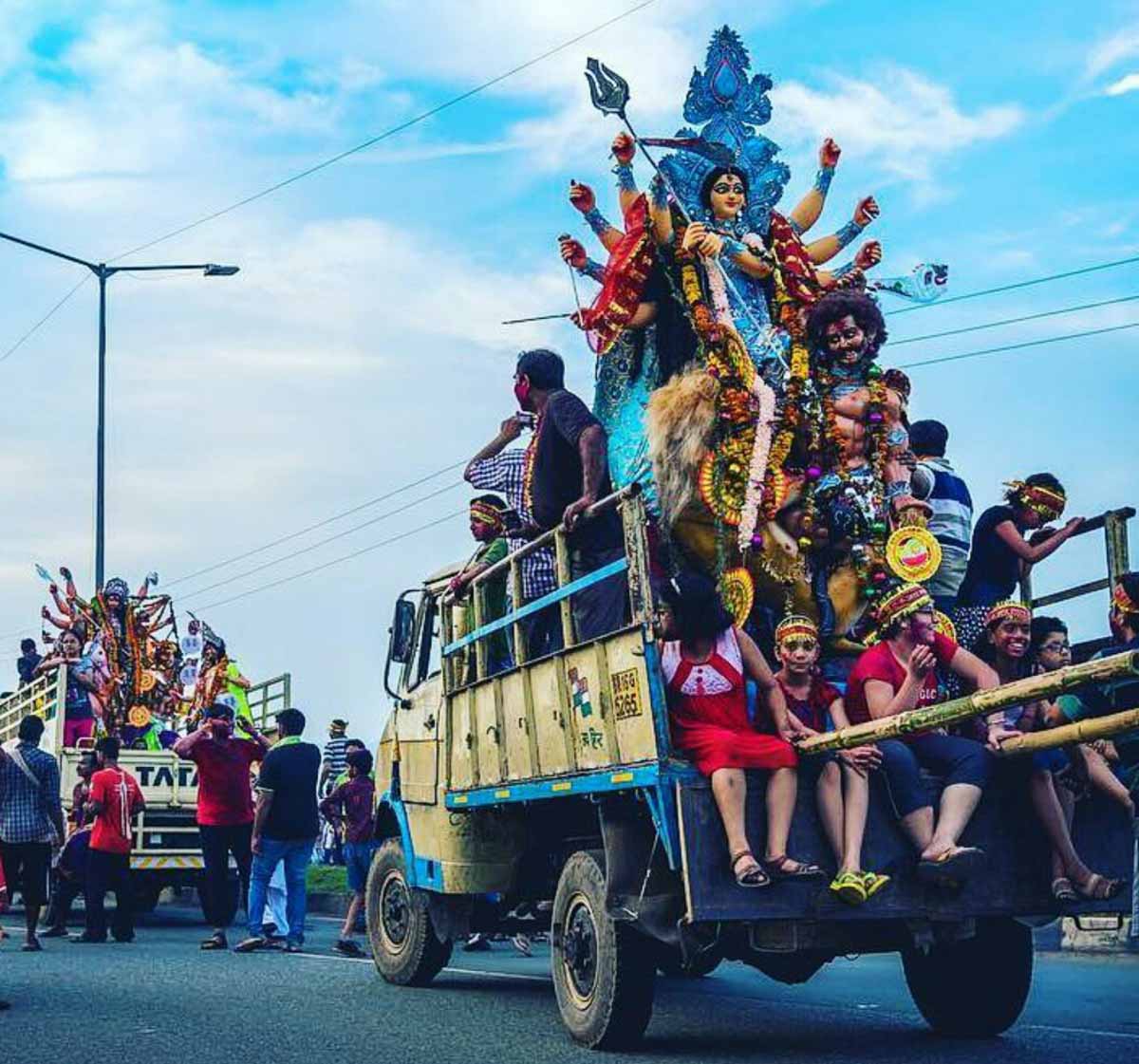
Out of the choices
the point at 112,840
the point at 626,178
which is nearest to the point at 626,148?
the point at 626,178

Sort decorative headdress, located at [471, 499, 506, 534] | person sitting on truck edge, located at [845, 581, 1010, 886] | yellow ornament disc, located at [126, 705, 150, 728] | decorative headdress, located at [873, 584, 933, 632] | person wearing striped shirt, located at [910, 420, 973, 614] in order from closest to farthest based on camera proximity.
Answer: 1. person sitting on truck edge, located at [845, 581, 1010, 886]
2. decorative headdress, located at [873, 584, 933, 632]
3. person wearing striped shirt, located at [910, 420, 973, 614]
4. decorative headdress, located at [471, 499, 506, 534]
5. yellow ornament disc, located at [126, 705, 150, 728]

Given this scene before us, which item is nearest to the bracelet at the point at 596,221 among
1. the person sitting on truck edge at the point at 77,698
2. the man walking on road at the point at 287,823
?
the man walking on road at the point at 287,823

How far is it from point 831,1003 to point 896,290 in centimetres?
369

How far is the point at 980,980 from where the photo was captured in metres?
8.76

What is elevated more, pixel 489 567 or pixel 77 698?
pixel 77 698

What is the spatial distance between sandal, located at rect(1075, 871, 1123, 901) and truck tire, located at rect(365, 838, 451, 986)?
427cm

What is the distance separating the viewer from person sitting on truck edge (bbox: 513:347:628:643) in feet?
28.1

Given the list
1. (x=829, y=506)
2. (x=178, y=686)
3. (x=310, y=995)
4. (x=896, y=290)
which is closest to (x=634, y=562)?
(x=829, y=506)

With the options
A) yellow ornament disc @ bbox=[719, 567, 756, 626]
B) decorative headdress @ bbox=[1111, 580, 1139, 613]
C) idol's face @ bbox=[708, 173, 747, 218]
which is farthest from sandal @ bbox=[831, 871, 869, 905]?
idol's face @ bbox=[708, 173, 747, 218]

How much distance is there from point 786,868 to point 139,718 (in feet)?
45.0

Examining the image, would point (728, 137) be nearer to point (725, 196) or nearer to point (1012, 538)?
point (725, 196)

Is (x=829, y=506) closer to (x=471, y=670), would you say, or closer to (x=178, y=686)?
(x=471, y=670)

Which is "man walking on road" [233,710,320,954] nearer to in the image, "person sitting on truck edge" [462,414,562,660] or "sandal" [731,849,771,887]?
"person sitting on truck edge" [462,414,562,660]

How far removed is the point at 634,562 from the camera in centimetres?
789
